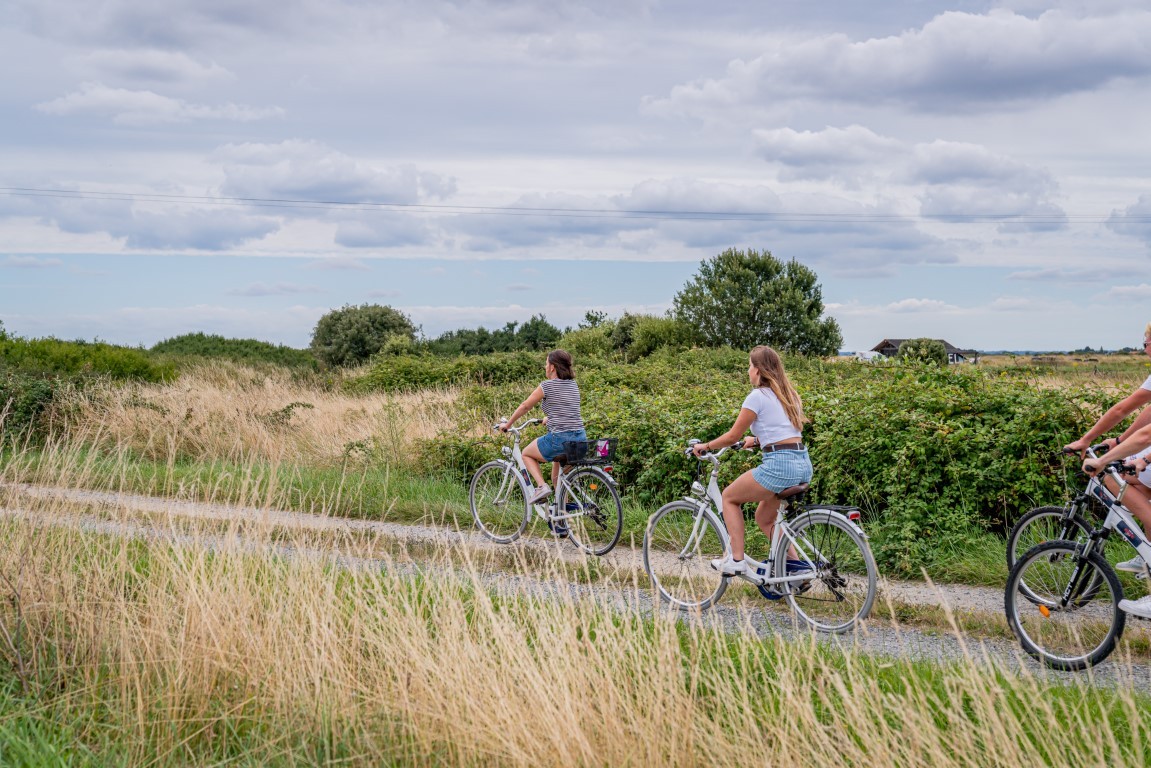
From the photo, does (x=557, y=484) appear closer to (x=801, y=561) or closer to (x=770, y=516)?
(x=770, y=516)

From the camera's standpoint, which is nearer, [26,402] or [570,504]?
[570,504]

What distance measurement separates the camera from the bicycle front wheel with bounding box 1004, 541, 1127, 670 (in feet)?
19.4

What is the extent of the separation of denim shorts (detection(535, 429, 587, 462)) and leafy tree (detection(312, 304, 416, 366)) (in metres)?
40.1

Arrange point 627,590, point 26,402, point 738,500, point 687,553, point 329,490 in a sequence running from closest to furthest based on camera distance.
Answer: point 738,500 → point 627,590 → point 687,553 → point 329,490 → point 26,402

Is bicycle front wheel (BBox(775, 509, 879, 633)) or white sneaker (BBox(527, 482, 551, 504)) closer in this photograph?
bicycle front wheel (BBox(775, 509, 879, 633))

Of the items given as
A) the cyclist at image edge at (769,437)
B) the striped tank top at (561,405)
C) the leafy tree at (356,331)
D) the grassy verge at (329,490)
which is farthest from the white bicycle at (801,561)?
the leafy tree at (356,331)

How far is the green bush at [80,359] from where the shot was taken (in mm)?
25438

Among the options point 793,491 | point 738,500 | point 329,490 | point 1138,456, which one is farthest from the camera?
point 329,490

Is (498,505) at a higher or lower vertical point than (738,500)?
lower

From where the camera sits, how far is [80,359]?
27609mm

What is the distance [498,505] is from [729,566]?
4.33m

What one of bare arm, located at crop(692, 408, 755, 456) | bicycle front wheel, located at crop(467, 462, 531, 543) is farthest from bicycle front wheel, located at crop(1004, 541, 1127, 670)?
bicycle front wheel, located at crop(467, 462, 531, 543)

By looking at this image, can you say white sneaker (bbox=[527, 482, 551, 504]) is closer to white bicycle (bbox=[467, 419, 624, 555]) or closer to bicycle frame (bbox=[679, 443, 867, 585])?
white bicycle (bbox=[467, 419, 624, 555])

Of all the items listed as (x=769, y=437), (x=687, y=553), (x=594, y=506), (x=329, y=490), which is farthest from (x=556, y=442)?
(x=329, y=490)
